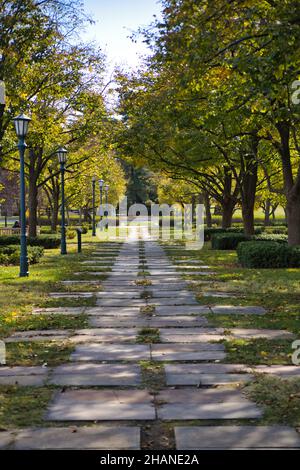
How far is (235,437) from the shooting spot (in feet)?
12.5

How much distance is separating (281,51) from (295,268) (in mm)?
7091

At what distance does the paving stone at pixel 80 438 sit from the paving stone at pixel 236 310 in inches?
188

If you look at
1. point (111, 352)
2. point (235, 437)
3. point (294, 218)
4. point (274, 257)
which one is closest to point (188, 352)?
point (111, 352)

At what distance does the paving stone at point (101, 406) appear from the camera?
13.8ft

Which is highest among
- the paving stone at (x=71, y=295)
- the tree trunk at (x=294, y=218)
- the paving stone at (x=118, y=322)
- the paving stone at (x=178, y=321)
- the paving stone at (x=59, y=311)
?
the tree trunk at (x=294, y=218)

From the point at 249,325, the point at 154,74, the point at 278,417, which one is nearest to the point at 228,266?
the point at 249,325

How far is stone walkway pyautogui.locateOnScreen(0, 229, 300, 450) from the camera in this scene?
3.80 metres

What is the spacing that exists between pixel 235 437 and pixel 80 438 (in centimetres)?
100

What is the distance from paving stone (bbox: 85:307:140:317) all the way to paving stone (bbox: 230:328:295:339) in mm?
1852

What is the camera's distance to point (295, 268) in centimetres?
1453

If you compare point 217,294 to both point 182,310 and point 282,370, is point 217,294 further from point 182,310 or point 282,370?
point 282,370

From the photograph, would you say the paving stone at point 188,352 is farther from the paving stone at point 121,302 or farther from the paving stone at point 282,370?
the paving stone at point 121,302

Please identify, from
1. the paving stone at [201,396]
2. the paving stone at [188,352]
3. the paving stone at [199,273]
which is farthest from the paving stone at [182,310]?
the paving stone at [199,273]
